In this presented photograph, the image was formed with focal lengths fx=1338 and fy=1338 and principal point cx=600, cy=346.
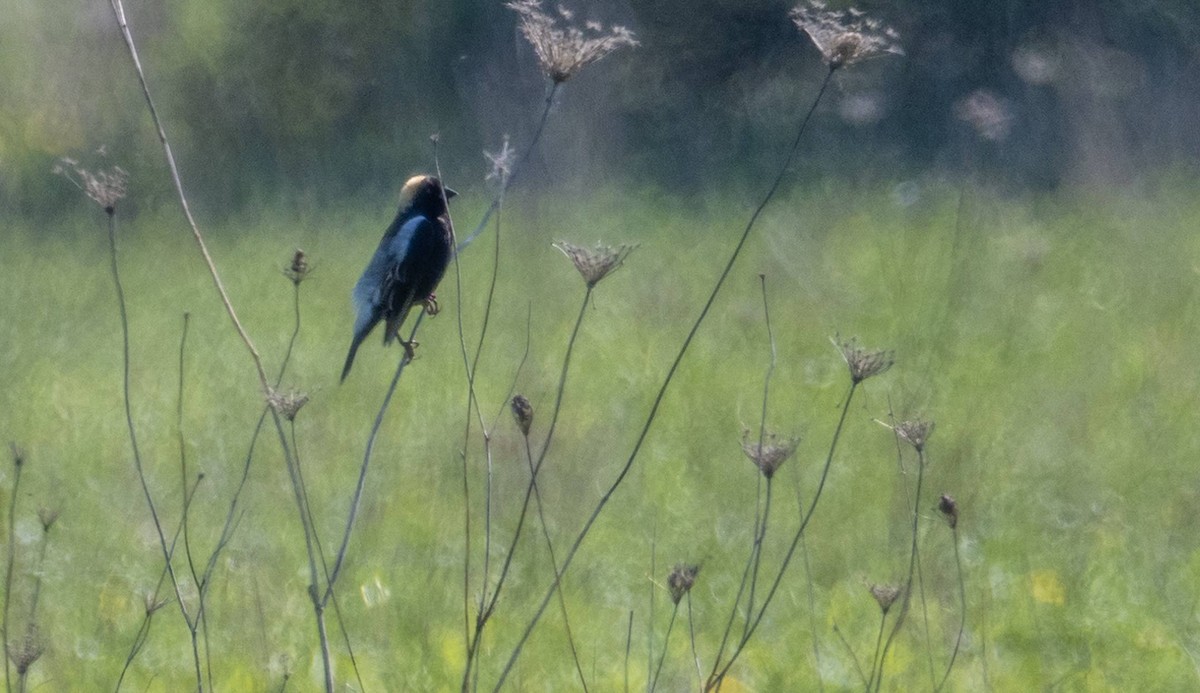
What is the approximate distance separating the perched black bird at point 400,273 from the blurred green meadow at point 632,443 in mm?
153

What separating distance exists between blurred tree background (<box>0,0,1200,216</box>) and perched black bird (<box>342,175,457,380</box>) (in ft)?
3.06

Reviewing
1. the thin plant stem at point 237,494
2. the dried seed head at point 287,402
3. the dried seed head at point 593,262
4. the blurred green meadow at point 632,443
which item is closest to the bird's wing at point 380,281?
the blurred green meadow at point 632,443

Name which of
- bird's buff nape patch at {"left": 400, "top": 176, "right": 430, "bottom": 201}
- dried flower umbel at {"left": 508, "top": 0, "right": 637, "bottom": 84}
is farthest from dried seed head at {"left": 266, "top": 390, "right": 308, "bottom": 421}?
bird's buff nape patch at {"left": 400, "top": 176, "right": 430, "bottom": 201}

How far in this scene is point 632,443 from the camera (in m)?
3.33

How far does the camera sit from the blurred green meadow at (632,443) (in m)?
2.59

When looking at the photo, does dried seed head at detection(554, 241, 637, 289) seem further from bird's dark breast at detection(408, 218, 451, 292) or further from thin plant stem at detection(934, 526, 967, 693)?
bird's dark breast at detection(408, 218, 451, 292)

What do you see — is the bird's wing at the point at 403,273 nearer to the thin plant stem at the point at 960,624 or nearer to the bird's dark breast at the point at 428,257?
the bird's dark breast at the point at 428,257

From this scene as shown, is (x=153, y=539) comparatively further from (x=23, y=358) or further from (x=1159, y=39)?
(x=1159, y=39)

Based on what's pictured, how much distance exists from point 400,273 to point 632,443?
31.7 inches

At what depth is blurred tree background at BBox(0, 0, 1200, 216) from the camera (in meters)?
4.02

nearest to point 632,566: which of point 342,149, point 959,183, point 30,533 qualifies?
point 30,533

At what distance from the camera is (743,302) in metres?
4.12

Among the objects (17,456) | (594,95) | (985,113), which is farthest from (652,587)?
(985,113)

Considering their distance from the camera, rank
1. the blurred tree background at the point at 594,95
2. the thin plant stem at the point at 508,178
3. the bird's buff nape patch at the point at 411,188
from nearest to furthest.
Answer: the thin plant stem at the point at 508,178, the bird's buff nape patch at the point at 411,188, the blurred tree background at the point at 594,95
